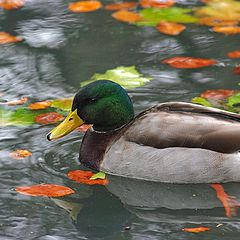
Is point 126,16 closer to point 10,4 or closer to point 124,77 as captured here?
point 10,4

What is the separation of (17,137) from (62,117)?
0.44 meters

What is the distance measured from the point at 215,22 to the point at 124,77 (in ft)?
5.52

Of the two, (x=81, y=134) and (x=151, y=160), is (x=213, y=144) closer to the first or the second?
(x=151, y=160)

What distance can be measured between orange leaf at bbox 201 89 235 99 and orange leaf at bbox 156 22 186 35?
1.52m

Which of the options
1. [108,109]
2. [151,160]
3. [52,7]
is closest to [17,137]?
[108,109]

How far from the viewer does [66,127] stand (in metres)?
5.79

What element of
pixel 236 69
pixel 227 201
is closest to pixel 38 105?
pixel 236 69

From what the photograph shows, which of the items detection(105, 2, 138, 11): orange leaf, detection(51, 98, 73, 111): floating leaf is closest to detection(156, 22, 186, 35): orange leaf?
detection(105, 2, 138, 11): orange leaf

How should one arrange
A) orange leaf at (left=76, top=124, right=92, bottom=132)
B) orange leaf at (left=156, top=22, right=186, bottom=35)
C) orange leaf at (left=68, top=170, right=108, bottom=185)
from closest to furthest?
1. orange leaf at (left=68, top=170, right=108, bottom=185)
2. orange leaf at (left=76, top=124, right=92, bottom=132)
3. orange leaf at (left=156, top=22, right=186, bottom=35)

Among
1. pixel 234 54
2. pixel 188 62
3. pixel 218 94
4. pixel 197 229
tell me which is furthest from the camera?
pixel 234 54

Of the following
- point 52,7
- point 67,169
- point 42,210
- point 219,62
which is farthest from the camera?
point 52,7

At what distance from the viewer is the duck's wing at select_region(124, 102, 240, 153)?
5.41 metres

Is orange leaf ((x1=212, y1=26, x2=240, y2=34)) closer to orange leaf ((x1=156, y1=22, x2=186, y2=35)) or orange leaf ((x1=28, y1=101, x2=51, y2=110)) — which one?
orange leaf ((x1=156, y1=22, x2=186, y2=35))

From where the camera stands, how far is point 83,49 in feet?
25.9
